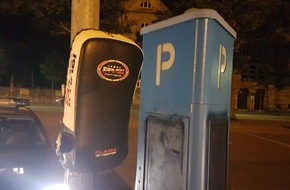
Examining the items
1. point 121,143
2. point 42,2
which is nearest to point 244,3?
point 42,2

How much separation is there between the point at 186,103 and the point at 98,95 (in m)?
0.65

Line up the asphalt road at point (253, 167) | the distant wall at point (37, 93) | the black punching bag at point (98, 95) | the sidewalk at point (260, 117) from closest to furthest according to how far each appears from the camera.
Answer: the black punching bag at point (98, 95), the asphalt road at point (253, 167), the sidewalk at point (260, 117), the distant wall at point (37, 93)

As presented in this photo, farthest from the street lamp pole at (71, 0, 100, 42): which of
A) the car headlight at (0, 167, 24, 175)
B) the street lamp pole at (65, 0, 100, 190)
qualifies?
the car headlight at (0, 167, 24, 175)

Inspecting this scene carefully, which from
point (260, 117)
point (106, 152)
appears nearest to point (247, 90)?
point (260, 117)

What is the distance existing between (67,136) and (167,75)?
756 mm

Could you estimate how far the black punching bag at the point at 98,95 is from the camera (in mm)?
3068

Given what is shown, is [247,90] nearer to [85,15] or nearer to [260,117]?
[260,117]

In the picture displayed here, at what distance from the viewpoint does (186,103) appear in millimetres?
2770

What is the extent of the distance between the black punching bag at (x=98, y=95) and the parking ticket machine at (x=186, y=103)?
15cm

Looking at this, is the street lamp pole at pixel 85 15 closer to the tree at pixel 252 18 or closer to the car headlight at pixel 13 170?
the car headlight at pixel 13 170

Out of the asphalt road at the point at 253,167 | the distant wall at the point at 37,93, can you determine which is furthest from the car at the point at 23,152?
the distant wall at the point at 37,93

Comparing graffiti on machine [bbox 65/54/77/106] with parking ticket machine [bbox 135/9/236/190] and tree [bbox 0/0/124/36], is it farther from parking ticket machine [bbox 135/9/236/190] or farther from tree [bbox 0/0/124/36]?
tree [bbox 0/0/124/36]

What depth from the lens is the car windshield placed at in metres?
5.64

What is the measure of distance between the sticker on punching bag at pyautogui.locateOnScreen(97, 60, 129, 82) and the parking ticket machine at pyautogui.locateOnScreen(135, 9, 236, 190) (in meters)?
0.16
